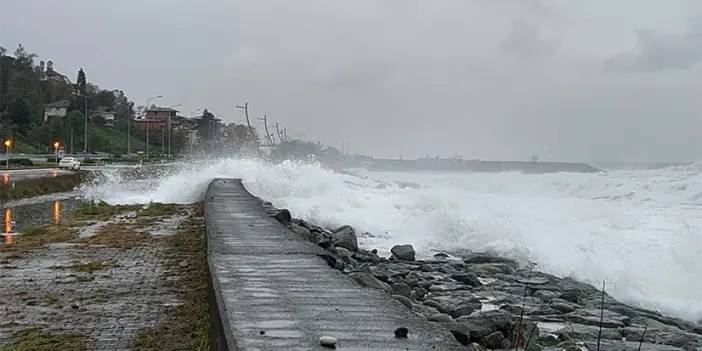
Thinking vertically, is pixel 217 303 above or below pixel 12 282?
above

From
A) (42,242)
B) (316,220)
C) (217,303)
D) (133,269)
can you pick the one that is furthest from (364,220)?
(217,303)

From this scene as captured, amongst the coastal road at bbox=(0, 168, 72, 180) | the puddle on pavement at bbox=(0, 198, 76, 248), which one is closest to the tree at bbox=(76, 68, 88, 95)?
the coastal road at bbox=(0, 168, 72, 180)

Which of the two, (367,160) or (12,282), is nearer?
(12,282)

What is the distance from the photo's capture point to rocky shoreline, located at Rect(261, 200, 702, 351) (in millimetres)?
7039

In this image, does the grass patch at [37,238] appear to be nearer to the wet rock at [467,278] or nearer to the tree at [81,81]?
the wet rock at [467,278]

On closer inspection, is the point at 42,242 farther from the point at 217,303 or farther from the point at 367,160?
the point at 367,160

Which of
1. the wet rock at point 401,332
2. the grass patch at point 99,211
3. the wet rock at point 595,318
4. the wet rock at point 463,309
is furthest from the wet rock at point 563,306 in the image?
the grass patch at point 99,211

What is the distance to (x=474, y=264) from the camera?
1410 centimetres

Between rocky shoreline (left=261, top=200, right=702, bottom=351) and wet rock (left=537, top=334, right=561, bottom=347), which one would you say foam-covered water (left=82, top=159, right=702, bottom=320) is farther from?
wet rock (left=537, top=334, right=561, bottom=347)

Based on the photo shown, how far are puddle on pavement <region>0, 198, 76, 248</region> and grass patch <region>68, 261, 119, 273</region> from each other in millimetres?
3518

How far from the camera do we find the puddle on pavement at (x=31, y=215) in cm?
1658

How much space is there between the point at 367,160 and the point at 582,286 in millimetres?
119300

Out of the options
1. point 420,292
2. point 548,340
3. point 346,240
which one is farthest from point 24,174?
point 548,340

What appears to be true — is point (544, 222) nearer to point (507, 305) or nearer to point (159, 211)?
point (159, 211)
